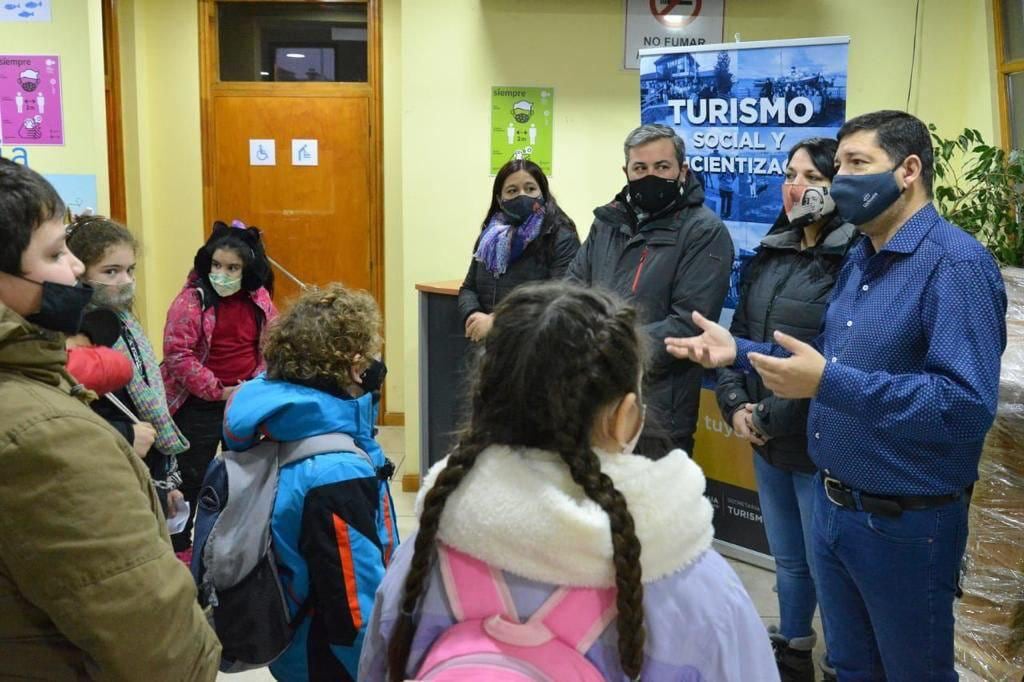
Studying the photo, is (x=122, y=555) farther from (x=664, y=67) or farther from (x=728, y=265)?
(x=664, y=67)

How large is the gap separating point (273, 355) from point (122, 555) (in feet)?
2.44

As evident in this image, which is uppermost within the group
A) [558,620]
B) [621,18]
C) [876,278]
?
[621,18]

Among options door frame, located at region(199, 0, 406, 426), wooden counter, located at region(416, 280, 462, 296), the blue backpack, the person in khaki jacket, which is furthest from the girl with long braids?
door frame, located at region(199, 0, 406, 426)

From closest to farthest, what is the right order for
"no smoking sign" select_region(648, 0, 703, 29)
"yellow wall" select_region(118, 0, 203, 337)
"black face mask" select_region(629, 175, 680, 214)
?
"black face mask" select_region(629, 175, 680, 214) < "no smoking sign" select_region(648, 0, 703, 29) < "yellow wall" select_region(118, 0, 203, 337)

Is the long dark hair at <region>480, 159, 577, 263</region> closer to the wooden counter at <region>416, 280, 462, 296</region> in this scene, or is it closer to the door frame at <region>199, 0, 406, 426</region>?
the wooden counter at <region>416, 280, 462, 296</region>

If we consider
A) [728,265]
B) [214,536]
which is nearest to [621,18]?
[728,265]

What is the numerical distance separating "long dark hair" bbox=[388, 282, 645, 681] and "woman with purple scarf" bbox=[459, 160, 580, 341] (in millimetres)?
2315

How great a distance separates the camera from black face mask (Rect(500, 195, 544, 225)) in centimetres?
342

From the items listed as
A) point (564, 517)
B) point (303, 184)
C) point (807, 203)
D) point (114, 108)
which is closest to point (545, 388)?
point (564, 517)

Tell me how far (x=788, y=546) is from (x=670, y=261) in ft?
2.97

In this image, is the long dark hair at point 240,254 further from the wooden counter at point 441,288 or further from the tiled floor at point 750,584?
the tiled floor at point 750,584

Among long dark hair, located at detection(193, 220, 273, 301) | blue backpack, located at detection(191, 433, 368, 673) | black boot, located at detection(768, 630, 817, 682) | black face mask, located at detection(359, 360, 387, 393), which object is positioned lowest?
black boot, located at detection(768, 630, 817, 682)

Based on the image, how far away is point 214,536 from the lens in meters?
1.75

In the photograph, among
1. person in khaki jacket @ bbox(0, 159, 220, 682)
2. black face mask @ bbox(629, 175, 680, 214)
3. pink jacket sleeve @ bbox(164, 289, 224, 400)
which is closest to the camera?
person in khaki jacket @ bbox(0, 159, 220, 682)
